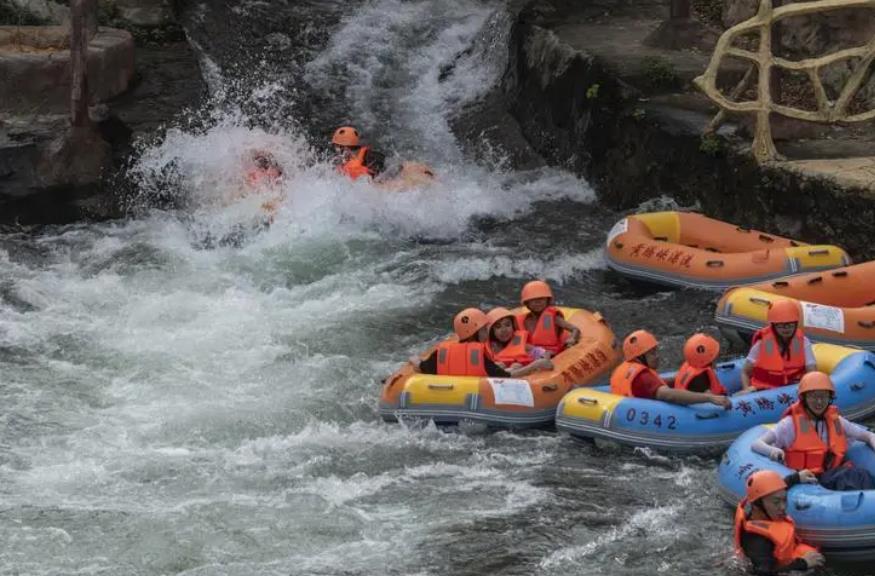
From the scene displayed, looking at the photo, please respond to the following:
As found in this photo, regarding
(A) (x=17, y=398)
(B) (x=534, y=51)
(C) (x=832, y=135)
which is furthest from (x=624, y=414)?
(B) (x=534, y=51)

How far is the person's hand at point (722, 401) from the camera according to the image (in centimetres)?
1033

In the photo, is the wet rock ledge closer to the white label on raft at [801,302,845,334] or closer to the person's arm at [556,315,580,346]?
the white label on raft at [801,302,845,334]

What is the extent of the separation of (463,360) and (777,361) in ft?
7.56

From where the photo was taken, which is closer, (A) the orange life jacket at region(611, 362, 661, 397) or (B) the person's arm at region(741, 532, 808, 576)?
(B) the person's arm at region(741, 532, 808, 576)

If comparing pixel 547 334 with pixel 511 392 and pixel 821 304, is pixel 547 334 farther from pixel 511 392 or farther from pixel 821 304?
pixel 821 304

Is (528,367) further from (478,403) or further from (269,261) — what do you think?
(269,261)

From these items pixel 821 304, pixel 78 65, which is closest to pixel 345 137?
pixel 78 65

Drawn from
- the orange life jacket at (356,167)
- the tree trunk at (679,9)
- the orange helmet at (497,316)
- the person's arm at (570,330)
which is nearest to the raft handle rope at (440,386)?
the orange helmet at (497,316)

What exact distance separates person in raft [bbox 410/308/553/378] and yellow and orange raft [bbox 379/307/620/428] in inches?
4.1

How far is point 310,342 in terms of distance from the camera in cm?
1280

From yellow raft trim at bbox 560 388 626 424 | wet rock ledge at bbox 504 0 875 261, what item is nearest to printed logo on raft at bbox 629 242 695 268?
wet rock ledge at bbox 504 0 875 261

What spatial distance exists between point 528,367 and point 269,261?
173 inches

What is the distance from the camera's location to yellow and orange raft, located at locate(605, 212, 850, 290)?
1312 centimetres

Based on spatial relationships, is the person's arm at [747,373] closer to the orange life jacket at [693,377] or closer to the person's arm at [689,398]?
the orange life jacket at [693,377]
